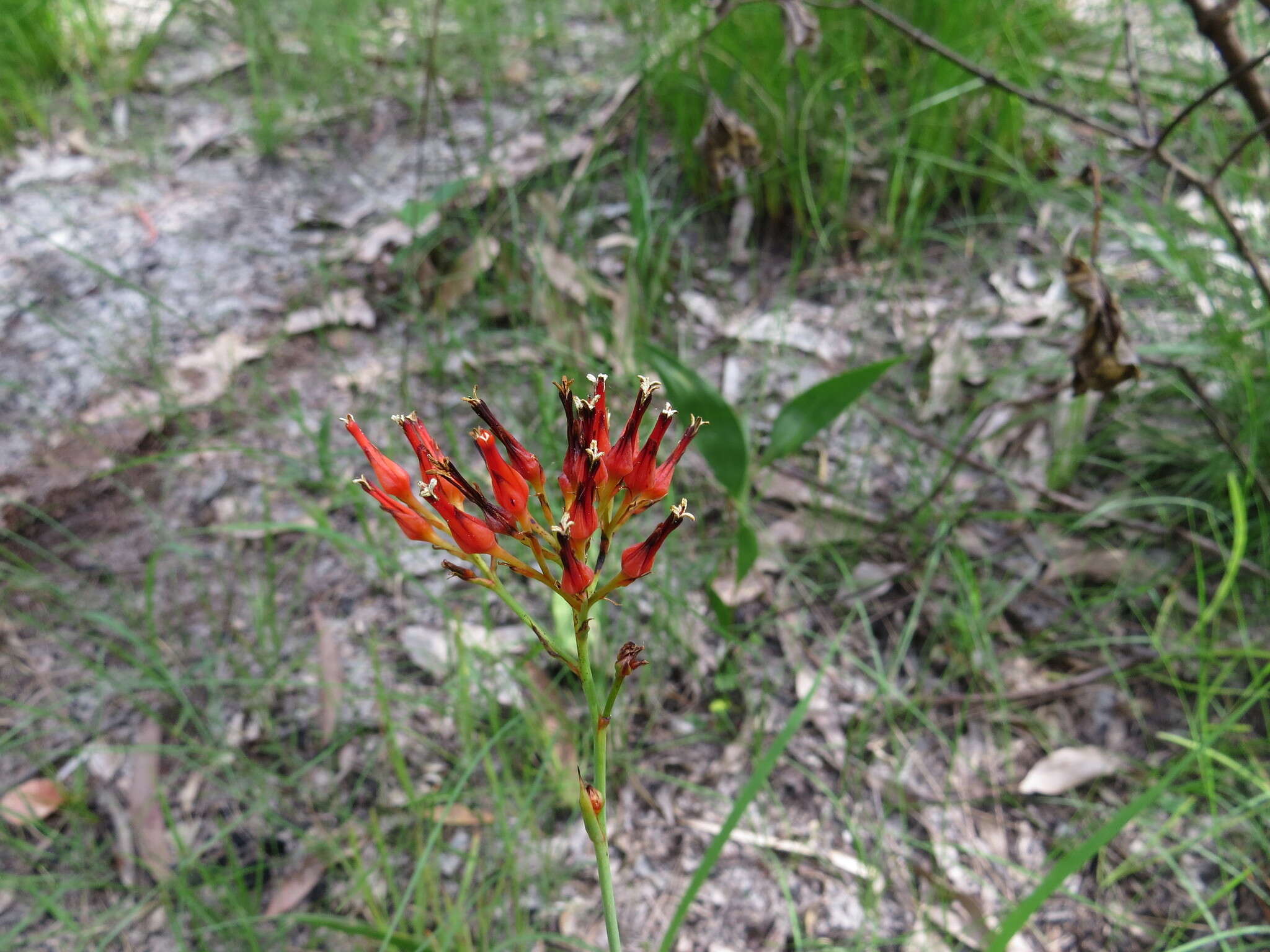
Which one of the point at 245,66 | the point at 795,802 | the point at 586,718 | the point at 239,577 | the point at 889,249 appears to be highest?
the point at 245,66

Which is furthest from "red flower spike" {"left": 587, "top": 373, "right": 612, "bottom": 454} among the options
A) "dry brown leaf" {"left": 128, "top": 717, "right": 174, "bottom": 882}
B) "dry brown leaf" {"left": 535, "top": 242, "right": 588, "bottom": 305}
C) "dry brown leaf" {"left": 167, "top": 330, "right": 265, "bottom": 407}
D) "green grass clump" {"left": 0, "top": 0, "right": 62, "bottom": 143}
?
"green grass clump" {"left": 0, "top": 0, "right": 62, "bottom": 143}

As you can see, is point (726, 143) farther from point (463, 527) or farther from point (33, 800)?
point (33, 800)

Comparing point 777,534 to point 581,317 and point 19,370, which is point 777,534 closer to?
point 581,317

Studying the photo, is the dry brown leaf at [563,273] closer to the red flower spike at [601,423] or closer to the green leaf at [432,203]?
the green leaf at [432,203]

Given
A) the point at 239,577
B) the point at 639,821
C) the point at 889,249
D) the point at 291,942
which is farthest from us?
the point at 889,249

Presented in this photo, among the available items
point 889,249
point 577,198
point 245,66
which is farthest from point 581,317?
point 245,66

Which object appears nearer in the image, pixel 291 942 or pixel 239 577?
pixel 291 942

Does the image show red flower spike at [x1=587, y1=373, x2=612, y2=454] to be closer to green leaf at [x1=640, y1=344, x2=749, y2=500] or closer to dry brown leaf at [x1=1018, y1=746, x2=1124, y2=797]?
green leaf at [x1=640, y1=344, x2=749, y2=500]
